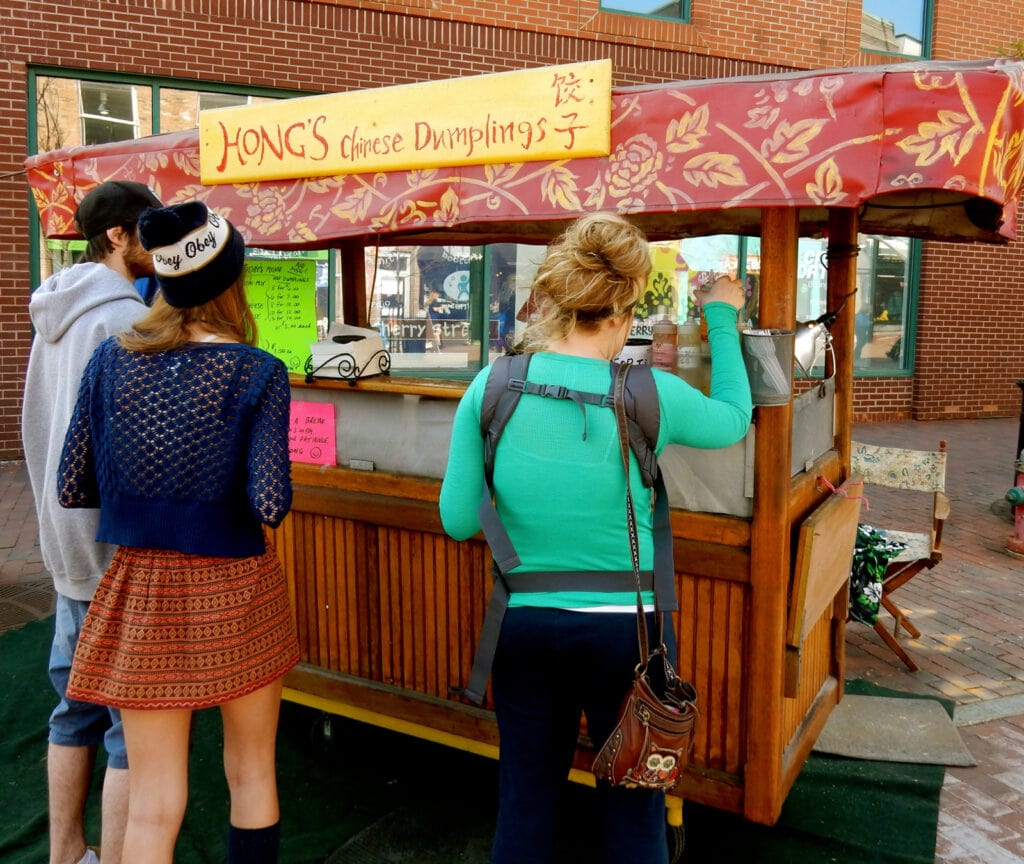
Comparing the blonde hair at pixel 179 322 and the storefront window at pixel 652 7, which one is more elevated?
the storefront window at pixel 652 7

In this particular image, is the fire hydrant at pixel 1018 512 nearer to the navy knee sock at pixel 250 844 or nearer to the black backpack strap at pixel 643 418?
the black backpack strap at pixel 643 418

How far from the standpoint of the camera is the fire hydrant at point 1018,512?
6.21 m

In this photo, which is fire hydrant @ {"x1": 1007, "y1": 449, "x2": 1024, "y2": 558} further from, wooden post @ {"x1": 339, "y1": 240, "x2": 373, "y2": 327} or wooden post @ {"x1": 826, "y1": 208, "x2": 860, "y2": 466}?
wooden post @ {"x1": 339, "y1": 240, "x2": 373, "y2": 327}

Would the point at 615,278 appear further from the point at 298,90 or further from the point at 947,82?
the point at 298,90

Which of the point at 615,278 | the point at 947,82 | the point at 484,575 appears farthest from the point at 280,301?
the point at 947,82

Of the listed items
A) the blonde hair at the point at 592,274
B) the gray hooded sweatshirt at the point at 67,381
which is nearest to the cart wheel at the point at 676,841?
the blonde hair at the point at 592,274

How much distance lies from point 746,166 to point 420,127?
37.6 inches

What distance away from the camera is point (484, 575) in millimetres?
3137

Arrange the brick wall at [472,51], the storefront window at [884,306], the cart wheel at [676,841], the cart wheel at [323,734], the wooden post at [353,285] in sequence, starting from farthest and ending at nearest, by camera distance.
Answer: the storefront window at [884,306], the brick wall at [472,51], the wooden post at [353,285], the cart wheel at [323,734], the cart wheel at [676,841]

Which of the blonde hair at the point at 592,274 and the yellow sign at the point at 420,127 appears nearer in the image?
the blonde hair at the point at 592,274

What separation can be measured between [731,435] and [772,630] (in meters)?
0.82

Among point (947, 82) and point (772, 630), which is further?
Result: point (772, 630)

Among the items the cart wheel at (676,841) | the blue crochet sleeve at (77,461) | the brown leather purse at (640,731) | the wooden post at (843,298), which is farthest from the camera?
the wooden post at (843,298)

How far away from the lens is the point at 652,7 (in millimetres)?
10414
